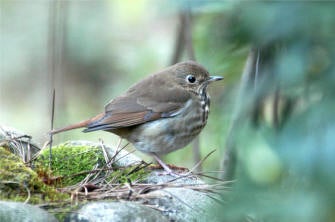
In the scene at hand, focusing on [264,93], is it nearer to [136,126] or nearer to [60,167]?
[60,167]

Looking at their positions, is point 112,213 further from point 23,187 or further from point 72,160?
point 72,160

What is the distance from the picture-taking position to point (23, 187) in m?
3.06

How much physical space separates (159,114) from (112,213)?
86.9 inches

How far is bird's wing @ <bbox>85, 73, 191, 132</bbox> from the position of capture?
15.7ft

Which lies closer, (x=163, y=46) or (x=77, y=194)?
(x=77, y=194)

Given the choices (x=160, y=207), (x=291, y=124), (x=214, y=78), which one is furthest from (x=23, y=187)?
(x=214, y=78)

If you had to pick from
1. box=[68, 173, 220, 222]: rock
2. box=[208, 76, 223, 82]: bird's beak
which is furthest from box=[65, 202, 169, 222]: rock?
box=[208, 76, 223, 82]: bird's beak

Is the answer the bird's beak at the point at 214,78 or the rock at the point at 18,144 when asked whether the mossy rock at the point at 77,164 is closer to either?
the rock at the point at 18,144

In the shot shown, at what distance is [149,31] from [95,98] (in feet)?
4.32

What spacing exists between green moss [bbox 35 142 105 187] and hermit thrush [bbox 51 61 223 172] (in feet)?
1.89

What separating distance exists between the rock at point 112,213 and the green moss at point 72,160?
3.02 feet

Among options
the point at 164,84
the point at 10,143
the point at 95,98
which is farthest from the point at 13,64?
the point at 10,143

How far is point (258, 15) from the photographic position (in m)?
1.57

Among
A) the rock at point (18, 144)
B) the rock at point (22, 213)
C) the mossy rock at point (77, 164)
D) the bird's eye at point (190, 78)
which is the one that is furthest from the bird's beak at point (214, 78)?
the rock at point (22, 213)
